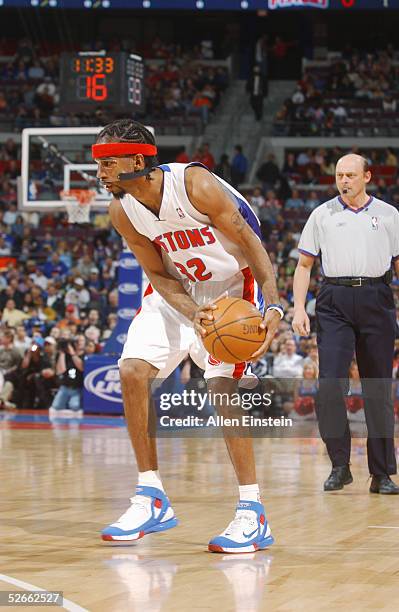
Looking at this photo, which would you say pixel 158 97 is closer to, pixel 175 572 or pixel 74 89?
pixel 74 89

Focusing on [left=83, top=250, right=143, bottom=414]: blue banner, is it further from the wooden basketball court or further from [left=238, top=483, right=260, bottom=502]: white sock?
[left=238, top=483, right=260, bottom=502]: white sock

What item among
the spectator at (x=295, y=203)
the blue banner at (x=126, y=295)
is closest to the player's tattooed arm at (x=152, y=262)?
the blue banner at (x=126, y=295)

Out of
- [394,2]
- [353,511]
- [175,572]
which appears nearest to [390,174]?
[394,2]

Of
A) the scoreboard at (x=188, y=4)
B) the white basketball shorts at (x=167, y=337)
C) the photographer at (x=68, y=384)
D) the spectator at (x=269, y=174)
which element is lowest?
the photographer at (x=68, y=384)

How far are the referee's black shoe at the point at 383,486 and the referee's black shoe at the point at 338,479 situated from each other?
0.18 meters

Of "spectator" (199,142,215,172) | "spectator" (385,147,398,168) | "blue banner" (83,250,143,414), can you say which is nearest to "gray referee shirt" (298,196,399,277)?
"blue banner" (83,250,143,414)

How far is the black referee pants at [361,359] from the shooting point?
7.04 m

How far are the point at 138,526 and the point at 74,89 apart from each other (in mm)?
11202

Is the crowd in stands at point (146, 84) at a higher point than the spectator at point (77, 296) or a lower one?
higher

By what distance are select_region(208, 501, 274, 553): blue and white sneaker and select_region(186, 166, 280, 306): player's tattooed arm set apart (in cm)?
95

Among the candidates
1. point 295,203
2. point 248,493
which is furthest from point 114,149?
point 295,203

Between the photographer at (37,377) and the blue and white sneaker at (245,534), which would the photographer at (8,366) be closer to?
the photographer at (37,377)

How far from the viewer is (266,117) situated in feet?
88.9

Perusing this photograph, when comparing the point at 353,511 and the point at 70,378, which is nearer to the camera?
the point at 353,511
